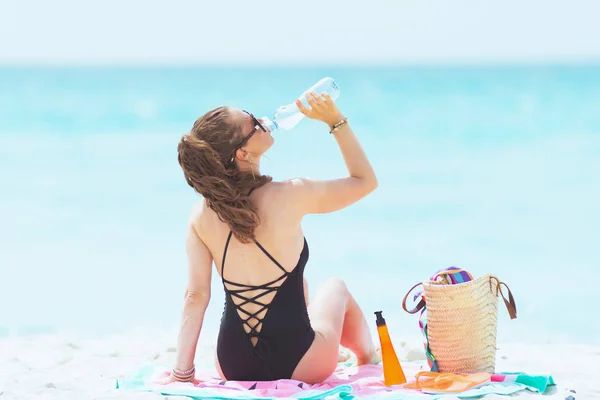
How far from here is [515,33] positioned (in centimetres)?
3694

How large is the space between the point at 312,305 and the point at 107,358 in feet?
5.03

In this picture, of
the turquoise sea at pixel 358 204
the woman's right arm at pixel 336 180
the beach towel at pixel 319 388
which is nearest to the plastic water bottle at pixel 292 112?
the woman's right arm at pixel 336 180

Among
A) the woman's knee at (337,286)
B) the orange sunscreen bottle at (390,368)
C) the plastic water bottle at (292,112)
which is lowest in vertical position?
the orange sunscreen bottle at (390,368)

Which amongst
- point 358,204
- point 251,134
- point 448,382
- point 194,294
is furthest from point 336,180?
point 358,204

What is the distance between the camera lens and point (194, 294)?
160 inches

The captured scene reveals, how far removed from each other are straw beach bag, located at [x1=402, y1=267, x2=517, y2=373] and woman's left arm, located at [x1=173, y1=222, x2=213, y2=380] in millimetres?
916

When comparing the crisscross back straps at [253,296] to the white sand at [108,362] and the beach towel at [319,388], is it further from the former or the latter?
the white sand at [108,362]

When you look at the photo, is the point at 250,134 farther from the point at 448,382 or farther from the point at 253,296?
the point at 448,382

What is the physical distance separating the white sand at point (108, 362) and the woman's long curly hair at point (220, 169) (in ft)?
2.63

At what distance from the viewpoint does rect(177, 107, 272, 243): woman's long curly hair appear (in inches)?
150

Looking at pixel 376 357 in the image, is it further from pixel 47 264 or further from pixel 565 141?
pixel 565 141

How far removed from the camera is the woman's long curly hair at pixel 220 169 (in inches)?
150

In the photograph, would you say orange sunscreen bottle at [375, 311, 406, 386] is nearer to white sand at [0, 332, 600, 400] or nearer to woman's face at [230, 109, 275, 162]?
white sand at [0, 332, 600, 400]

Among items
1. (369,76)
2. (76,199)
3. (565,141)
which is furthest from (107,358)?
(369,76)
